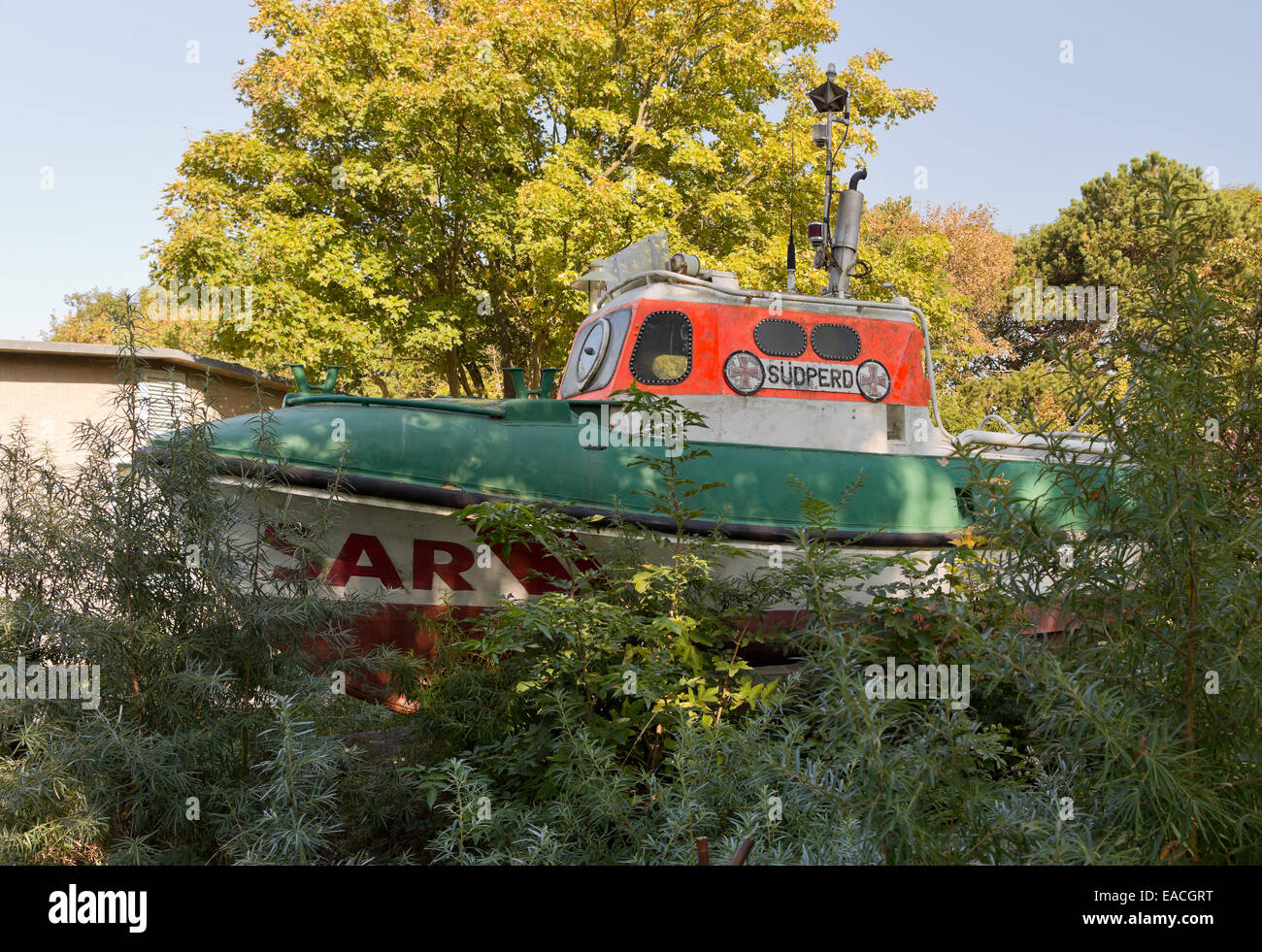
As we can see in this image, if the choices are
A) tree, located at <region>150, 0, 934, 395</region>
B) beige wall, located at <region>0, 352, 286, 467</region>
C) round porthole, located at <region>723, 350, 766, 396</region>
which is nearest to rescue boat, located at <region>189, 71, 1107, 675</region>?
round porthole, located at <region>723, 350, 766, 396</region>

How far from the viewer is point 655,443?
18.5 ft

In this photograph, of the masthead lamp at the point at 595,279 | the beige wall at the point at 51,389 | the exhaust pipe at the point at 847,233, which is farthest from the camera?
the beige wall at the point at 51,389

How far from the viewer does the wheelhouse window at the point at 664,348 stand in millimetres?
6879

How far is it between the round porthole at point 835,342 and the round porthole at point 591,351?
5.91 feet

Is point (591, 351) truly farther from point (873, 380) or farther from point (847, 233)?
point (847, 233)

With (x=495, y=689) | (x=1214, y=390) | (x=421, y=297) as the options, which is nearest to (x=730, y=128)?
(x=421, y=297)

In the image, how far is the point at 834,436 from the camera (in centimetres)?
727

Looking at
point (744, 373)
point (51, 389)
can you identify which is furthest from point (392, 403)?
point (51, 389)

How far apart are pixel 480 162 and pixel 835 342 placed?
1148 cm

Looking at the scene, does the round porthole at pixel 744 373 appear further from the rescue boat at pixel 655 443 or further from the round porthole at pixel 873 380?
the round porthole at pixel 873 380

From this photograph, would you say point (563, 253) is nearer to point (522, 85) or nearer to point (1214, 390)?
point (522, 85)

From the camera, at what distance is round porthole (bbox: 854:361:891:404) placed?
7.36m

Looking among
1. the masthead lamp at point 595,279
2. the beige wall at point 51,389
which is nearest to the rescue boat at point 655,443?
the masthead lamp at point 595,279
